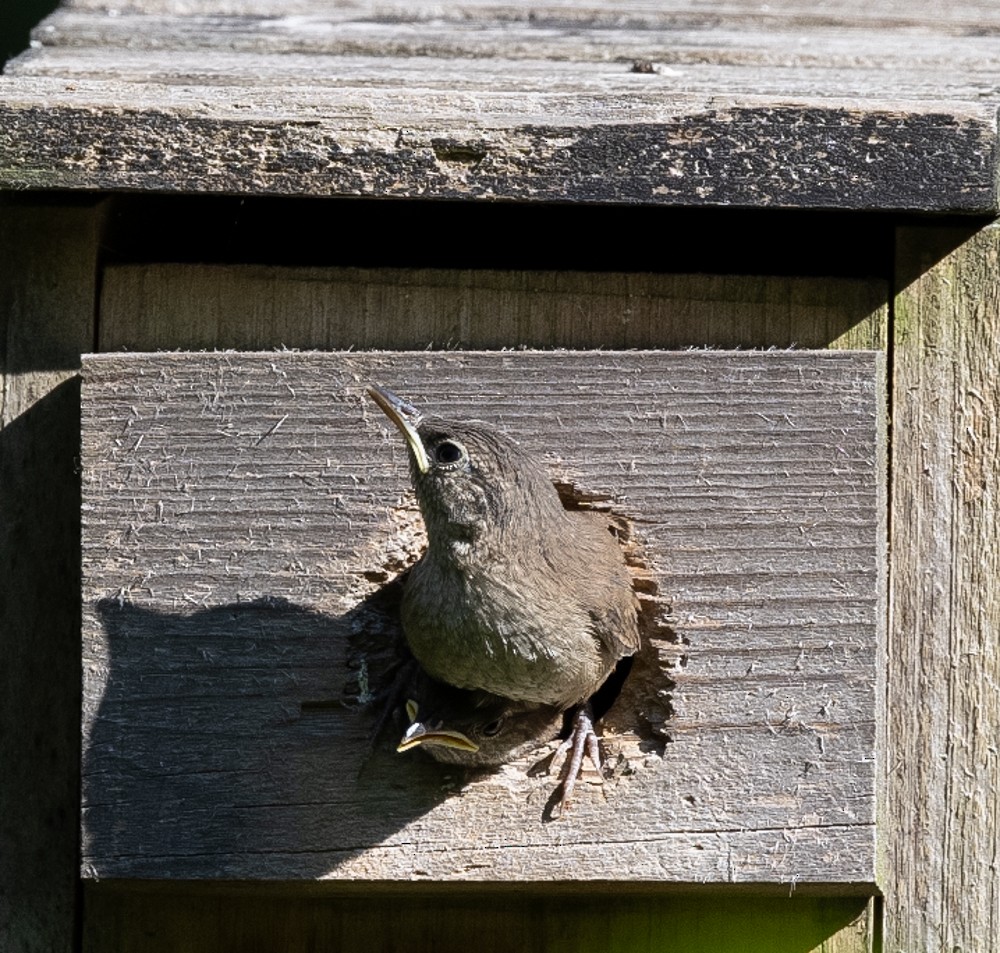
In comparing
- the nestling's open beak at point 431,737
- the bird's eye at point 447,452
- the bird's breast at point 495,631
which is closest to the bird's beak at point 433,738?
the nestling's open beak at point 431,737

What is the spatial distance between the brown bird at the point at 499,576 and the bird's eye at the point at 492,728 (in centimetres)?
7

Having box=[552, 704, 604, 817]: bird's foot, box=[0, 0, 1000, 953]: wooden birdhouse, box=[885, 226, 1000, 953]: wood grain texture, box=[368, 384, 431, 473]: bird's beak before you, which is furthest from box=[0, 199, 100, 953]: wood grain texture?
box=[885, 226, 1000, 953]: wood grain texture

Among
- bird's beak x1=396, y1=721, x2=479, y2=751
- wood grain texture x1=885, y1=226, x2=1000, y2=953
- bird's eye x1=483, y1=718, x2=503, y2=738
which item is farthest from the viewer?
wood grain texture x1=885, y1=226, x2=1000, y2=953

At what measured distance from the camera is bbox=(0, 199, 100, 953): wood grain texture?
322 centimetres

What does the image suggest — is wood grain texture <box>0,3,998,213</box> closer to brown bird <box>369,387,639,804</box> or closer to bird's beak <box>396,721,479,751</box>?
brown bird <box>369,387,639,804</box>

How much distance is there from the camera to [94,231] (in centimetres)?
329

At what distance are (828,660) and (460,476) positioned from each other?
2.46ft

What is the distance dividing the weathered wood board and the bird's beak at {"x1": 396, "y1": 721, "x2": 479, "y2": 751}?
0.20 meters

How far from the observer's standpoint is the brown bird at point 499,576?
2898 mm

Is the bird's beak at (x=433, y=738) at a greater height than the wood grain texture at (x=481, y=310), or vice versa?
the wood grain texture at (x=481, y=310)

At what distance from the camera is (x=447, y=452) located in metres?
2.93

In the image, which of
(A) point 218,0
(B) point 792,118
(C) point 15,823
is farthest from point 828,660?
(A) point 218,0

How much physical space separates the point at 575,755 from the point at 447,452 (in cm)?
60

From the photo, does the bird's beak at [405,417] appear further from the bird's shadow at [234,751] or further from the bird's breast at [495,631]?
the bird's shadow at [234,751]
